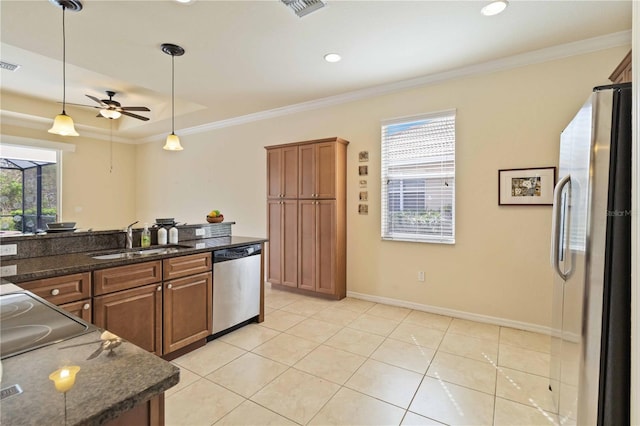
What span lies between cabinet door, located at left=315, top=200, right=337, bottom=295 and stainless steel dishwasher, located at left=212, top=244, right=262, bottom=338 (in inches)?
42.3

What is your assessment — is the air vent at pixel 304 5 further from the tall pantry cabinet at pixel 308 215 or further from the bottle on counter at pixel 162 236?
the bottle on counter at pixel 162 236

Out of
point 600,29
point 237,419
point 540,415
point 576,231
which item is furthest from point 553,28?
point 237,419

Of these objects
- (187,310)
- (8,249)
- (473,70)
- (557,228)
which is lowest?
(187,310)

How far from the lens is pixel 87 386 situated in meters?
0.67

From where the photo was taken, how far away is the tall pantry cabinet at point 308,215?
4102mm

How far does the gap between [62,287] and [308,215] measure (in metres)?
2.82

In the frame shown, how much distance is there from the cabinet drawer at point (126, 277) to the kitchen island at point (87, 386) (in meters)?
1.41

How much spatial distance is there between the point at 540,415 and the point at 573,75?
2.96 m

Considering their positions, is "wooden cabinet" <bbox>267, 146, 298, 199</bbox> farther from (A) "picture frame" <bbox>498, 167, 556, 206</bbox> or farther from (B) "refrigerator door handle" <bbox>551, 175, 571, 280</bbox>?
(B) "refrigerator door handle" <bbox>551, 175, 571, 280</bbox>

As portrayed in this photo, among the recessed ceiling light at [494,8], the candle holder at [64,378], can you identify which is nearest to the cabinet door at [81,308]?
the candle holder at [64,378]

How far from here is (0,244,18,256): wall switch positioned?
6.76ft

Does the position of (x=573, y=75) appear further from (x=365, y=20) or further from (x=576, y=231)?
(x=576, y=231)

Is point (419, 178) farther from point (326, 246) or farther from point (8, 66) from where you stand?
point (8, 66)

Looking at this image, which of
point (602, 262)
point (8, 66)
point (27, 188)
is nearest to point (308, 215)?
point (602, 262)
